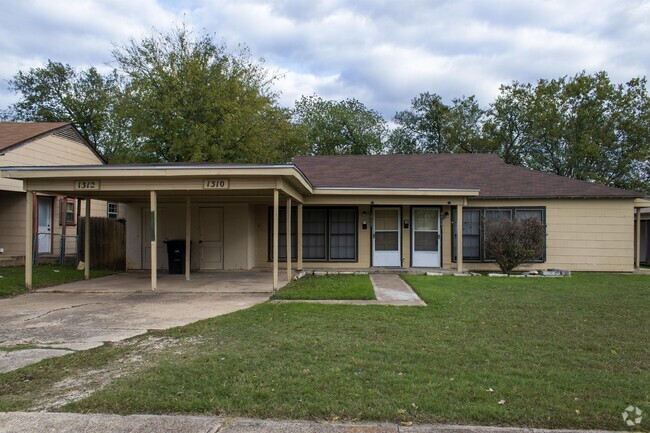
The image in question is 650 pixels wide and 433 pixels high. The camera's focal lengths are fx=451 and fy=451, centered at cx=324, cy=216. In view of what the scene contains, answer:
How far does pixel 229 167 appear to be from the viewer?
364 inches

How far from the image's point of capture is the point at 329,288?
32.6ft

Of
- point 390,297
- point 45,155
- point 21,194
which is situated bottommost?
point 390,297

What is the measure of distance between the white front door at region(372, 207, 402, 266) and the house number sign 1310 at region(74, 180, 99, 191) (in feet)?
26.5

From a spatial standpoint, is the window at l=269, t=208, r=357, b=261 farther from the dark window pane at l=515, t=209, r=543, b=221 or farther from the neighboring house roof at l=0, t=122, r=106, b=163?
the neighboring house roof at l=0, t=122, r=106, b=163

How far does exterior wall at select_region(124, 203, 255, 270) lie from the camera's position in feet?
46.1

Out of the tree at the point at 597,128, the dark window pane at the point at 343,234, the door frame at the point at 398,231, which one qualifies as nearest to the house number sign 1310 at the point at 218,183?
the dark window pane at the point at 343,234

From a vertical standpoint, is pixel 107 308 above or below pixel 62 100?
below

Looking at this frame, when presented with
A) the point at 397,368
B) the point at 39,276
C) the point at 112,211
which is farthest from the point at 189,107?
the point at 397,368

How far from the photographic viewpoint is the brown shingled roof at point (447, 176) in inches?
573

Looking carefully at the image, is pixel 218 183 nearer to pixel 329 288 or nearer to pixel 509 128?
pixel 329 288

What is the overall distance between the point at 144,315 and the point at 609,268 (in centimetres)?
1380

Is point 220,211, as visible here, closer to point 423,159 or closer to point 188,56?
point 423,159

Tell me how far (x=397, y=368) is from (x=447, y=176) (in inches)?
501

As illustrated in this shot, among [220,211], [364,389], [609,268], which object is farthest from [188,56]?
[364,389]
